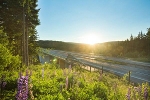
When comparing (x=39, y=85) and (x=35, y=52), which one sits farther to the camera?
(x=35, y=52)

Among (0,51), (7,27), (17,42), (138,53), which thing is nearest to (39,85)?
(0,51)

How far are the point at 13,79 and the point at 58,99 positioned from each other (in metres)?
5.02

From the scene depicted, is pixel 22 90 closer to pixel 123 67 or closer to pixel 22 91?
pixel 22 91

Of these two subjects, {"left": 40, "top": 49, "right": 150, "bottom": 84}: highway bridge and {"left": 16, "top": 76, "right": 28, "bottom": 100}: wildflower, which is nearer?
{"left": 16, "top": 76, "right": 28, "bottom": 100}: wildflower

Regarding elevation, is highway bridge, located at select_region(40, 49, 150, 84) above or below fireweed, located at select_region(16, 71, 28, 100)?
below

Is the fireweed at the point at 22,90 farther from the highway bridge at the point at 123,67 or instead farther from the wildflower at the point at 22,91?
the highway bridge at the point at 123,67

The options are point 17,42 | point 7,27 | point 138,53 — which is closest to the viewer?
point 7,27

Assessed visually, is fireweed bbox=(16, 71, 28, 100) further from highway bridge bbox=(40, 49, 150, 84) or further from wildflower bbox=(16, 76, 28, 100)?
highway bridge bbox=(40, 49, 150, 84)

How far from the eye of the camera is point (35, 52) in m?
30.0

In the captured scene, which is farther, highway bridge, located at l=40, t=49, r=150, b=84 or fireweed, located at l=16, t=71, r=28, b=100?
highway bridge, located at l=40, t=49, r=150, b=84

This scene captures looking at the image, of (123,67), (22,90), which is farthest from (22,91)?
(123,67)

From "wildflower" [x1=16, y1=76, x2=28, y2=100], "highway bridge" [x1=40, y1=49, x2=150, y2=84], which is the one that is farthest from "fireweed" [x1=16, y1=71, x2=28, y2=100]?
"highway bridge" [x1=40, y1=49, x2=150, y2=84]

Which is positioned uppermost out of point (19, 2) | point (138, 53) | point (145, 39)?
point (19, 2)

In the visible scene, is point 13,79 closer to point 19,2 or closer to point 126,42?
point 19,2
